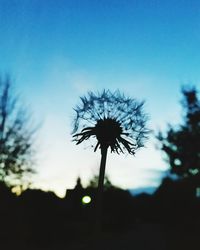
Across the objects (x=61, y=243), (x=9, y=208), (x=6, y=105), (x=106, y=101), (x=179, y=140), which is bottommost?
(x=61, y=243)

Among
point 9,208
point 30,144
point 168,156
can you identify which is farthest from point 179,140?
point 9,208

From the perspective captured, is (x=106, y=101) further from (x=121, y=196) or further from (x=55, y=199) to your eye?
(x=121, y=196)

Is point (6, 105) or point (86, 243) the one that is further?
point (6, 105)

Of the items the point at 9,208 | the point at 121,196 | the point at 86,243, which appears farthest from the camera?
the point at 121,196

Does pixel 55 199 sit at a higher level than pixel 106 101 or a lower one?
lower

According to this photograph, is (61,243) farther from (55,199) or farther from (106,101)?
(106,101)

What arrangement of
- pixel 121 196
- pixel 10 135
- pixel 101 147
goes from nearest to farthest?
pixel 101 147
pixel 10 135
pixel 121 196
